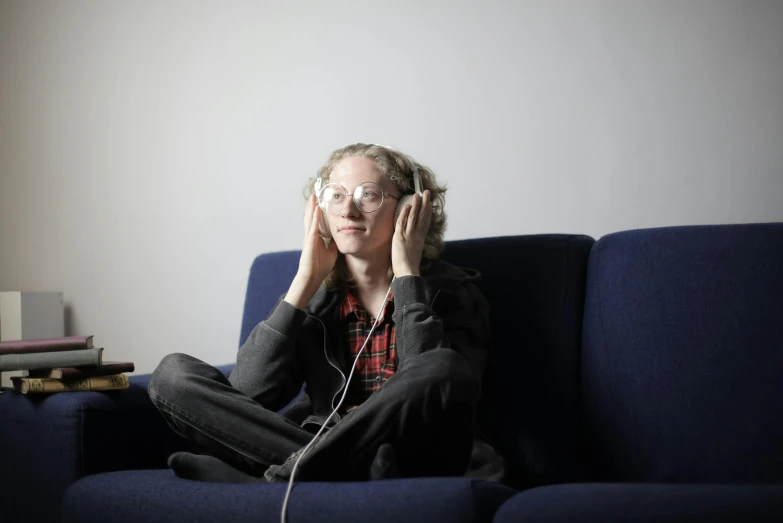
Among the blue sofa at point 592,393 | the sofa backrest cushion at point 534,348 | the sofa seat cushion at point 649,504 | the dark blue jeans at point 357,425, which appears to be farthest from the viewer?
the sofa backrest cushion at point 534,348

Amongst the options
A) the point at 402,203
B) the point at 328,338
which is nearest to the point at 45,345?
the point at 328,338

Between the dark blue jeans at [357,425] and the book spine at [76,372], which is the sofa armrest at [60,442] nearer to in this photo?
the book spine at [76,372]

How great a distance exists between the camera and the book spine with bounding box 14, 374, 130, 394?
5.60 feet

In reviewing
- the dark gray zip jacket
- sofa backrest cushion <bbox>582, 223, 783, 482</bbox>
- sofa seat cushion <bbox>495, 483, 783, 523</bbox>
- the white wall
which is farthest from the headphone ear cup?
sofa seat cushion <bbox>495, 483, 783, 523</bbox>

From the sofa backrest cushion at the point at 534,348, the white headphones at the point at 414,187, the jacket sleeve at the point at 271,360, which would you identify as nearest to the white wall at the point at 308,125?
the sofa backrest cushion at the point at 534,348

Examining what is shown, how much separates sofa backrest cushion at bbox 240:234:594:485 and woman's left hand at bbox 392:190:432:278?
0.68ft

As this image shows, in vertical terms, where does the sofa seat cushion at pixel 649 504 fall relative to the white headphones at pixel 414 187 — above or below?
below

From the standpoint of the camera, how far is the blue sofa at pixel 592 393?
1604mm

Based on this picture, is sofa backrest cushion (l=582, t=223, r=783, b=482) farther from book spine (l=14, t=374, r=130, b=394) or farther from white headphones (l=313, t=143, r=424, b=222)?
book spine (l=14, t=374, r=130, b=394)

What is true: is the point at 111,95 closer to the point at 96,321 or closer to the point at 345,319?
the point at 96,321

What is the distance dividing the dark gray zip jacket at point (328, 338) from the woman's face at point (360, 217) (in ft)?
0.45

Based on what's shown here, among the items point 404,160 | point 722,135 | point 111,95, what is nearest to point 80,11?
point 111,95

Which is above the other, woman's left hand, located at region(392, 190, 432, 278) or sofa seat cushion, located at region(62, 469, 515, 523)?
woman's left hand, located at region(392, 190, 432, 278)

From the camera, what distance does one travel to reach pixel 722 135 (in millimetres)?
2178
